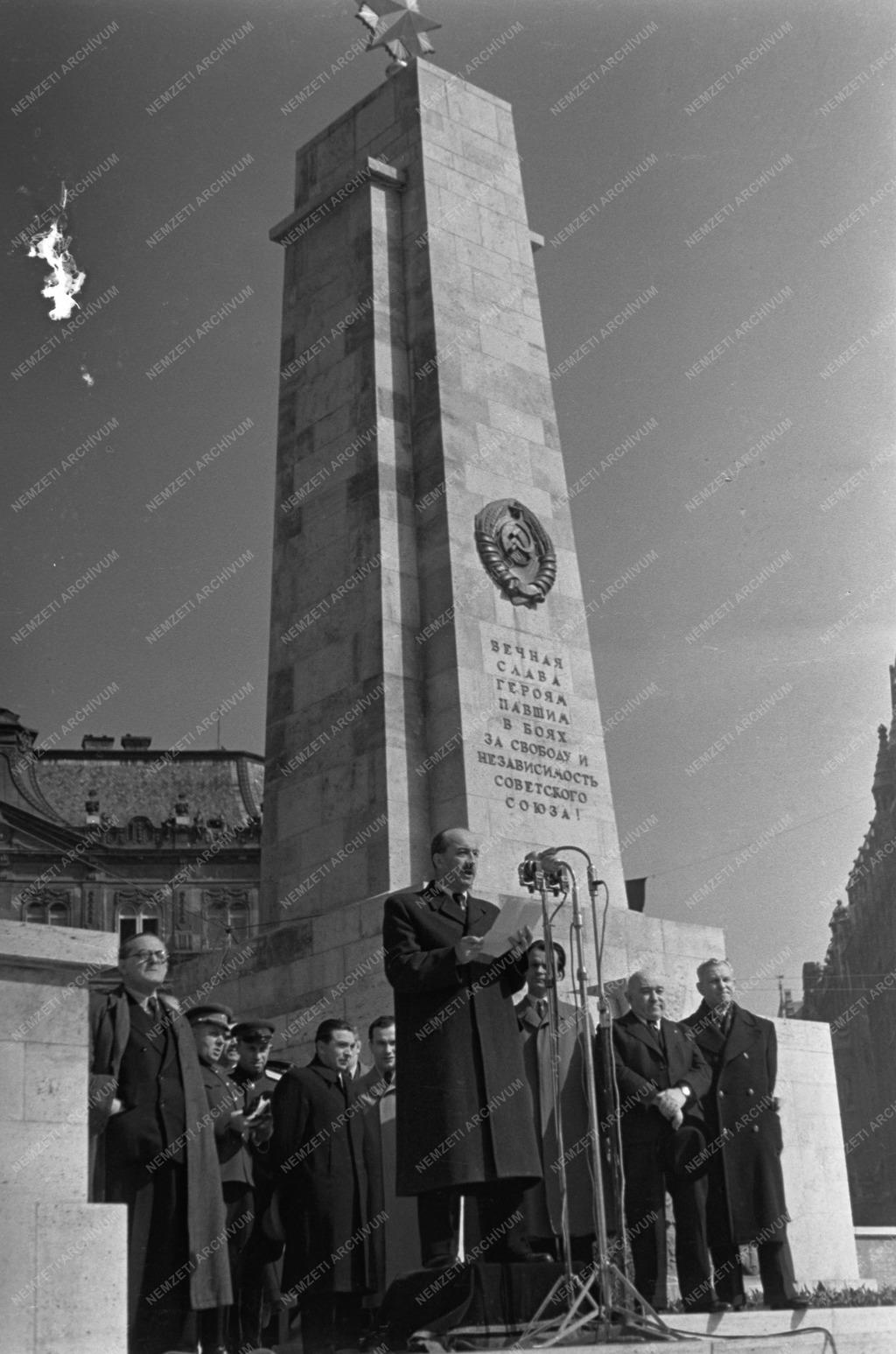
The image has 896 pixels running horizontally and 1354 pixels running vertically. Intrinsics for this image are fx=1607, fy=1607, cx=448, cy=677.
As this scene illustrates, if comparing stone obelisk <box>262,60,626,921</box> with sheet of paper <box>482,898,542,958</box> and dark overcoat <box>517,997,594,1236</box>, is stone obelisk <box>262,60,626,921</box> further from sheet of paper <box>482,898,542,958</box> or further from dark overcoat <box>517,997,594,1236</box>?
sheet of paper <box>482,898,542,958</box>

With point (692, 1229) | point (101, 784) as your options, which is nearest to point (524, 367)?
point (692, 1229)

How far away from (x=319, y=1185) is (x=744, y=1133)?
227 cm

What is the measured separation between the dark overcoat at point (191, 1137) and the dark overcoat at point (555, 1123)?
1.71 m

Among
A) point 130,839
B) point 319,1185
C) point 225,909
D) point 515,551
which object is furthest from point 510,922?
point 130,839

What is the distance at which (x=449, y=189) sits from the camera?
591 inches

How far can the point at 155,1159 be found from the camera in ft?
22.7

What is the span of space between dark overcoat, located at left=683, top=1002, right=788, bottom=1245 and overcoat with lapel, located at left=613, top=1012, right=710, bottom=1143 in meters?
0.10

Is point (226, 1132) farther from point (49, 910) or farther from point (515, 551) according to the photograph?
point (49, 910)

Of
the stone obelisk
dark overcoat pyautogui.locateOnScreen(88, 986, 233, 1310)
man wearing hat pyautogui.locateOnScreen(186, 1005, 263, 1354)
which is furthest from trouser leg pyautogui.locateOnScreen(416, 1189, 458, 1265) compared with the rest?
the stone obelisk

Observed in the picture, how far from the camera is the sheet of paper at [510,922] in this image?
671 cm

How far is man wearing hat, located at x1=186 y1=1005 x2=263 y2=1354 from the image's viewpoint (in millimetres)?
7832

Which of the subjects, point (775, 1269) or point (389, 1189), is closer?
point (775, 1269)

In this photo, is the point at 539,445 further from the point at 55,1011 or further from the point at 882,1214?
the point at 882,1214

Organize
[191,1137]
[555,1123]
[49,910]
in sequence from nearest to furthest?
[191,1137], [555,1123], [49,910]
